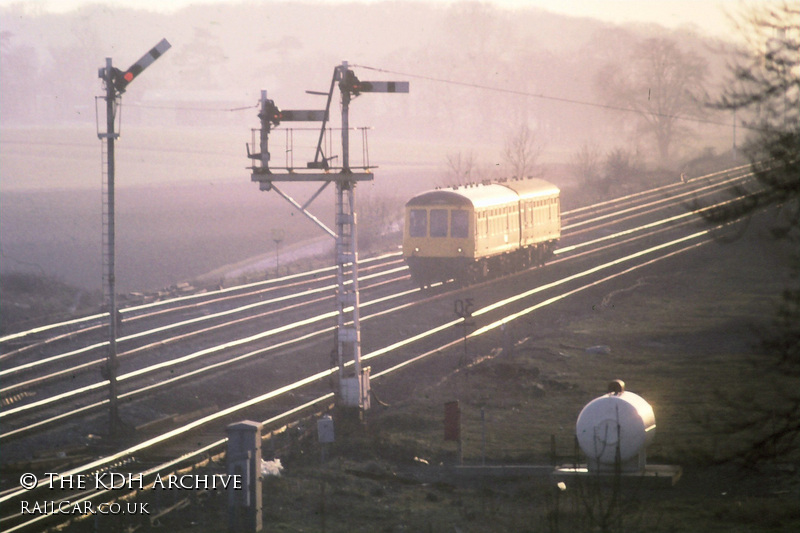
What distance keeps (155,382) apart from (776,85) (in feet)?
50.3

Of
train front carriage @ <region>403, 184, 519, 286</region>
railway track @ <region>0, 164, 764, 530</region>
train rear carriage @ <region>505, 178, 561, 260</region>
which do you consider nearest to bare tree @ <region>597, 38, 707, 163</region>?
railway track @ <region>0, 164, 764, 530</region>

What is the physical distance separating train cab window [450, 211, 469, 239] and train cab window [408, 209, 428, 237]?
91 centimetres

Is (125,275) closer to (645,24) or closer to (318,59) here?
(318,59)

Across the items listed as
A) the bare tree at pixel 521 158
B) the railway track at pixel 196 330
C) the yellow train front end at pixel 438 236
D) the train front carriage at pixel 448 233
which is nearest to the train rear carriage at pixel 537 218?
the railway track at pixel 196 330

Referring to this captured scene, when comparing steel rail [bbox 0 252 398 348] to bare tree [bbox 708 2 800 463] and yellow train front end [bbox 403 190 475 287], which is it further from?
bare tree [bbox 708 2 800 463]

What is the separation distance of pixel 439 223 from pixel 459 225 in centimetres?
67

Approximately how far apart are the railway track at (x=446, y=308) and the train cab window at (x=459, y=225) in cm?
194

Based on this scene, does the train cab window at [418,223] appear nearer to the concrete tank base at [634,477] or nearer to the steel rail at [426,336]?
the steel rail at [426,336]

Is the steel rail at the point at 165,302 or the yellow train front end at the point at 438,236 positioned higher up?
the yellow train front end at the point at 438,236

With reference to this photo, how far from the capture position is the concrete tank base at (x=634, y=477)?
14.9 metres

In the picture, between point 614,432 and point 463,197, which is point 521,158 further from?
point 614,432

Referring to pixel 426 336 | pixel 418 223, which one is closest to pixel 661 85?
pixel 418 223

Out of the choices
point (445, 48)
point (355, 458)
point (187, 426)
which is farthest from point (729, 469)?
point (445, 48)

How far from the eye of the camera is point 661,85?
248ft
